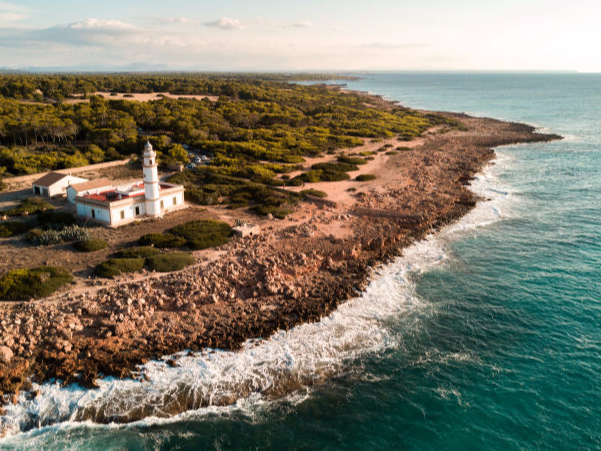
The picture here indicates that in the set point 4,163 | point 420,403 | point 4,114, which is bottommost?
point 420,403

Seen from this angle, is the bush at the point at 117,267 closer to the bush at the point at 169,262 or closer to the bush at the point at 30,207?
the bush at the point at 169,262

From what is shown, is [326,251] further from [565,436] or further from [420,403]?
[565,436]

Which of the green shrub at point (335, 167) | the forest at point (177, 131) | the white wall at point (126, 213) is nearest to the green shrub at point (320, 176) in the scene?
the green shrub at point (335, 167)

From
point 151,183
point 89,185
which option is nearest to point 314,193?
point 151,183

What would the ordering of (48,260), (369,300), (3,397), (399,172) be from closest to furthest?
(3,397)
(369,300)
(48,260)
(399,172)

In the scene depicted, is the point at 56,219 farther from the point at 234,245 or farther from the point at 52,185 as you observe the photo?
the point at 234,245

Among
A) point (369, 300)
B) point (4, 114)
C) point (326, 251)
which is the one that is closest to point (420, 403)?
point (369, 300)
